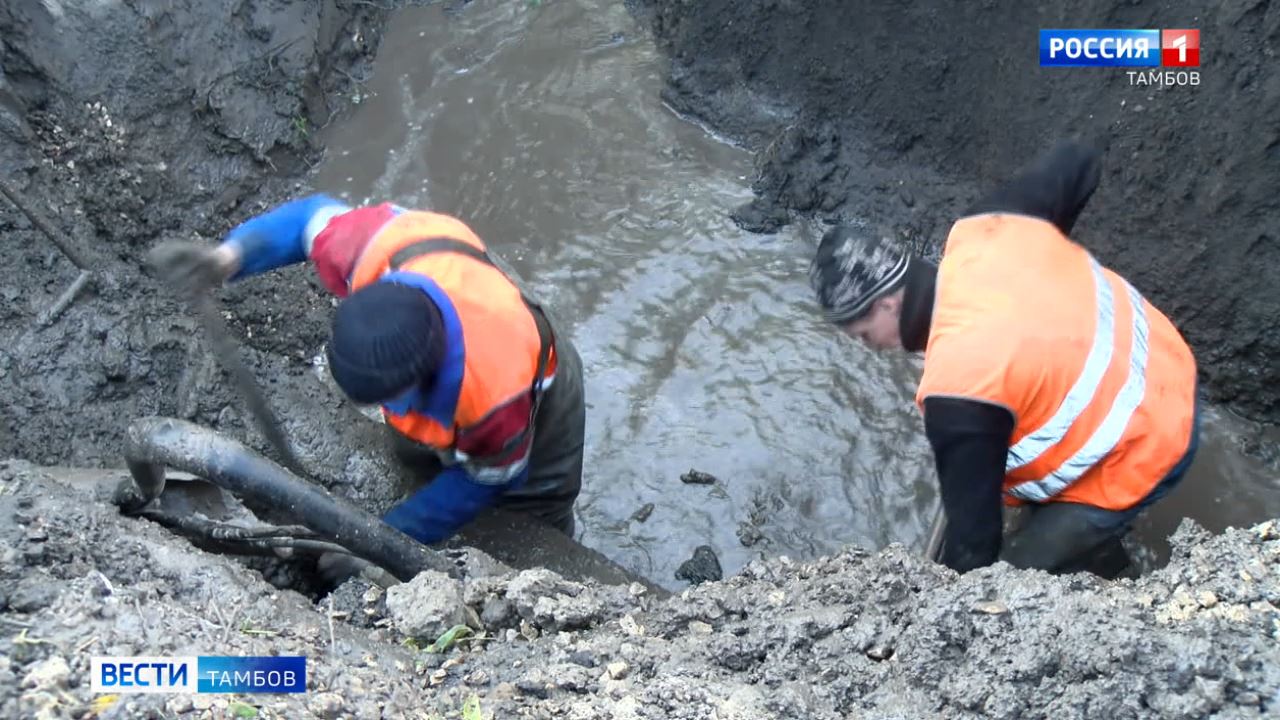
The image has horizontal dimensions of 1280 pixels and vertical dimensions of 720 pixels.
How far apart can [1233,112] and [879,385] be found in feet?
5.91

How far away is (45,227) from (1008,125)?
171 inches

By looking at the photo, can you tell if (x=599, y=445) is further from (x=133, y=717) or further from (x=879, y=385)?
(x=133, y=717)

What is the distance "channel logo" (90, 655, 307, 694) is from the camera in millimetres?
1800

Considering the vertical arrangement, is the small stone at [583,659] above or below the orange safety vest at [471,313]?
below

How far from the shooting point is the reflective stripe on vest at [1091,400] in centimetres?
244

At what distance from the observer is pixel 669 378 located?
4.57m

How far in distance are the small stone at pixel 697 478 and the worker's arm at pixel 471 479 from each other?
1.26m

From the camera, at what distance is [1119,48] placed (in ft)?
13.9

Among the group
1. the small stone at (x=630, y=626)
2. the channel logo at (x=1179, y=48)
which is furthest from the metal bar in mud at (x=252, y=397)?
the channel logo at (x=1179, y=48)

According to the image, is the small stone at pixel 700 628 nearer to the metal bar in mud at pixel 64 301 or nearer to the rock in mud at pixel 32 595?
the rock in mud at pixel 32 595

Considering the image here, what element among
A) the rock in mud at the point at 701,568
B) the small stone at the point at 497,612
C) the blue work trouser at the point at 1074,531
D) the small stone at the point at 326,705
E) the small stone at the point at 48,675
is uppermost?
the small stone at the point at 48,675

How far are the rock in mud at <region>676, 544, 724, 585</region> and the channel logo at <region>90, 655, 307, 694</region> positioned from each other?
205 cm

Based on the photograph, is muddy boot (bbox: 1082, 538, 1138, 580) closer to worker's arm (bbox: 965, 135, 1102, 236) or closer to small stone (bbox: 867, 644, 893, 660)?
worker's arm (bbox: 965, 135, 1102, 236)

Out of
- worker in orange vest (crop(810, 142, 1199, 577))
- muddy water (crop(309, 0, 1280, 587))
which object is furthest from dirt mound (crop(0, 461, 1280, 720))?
muddy water (crop(309, 0, 1280, 587))
